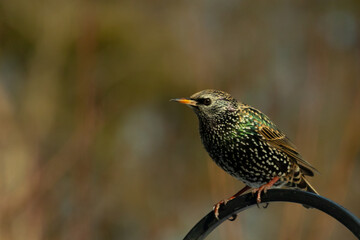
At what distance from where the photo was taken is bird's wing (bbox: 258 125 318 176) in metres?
3.85

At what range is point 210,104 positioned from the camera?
381 centimetres

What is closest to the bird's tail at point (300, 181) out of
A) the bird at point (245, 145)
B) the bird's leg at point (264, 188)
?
the bird at point (245, 145)

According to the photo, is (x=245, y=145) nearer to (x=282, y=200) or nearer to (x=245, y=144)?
(x=245, y=144)

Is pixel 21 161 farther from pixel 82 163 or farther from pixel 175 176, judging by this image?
pixel 82 163

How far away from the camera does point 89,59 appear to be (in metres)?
4.78

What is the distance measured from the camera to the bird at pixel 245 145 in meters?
3.68

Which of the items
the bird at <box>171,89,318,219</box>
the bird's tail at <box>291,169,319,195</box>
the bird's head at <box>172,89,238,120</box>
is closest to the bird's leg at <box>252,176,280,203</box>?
the bird at <box>171,89,318,219</box>

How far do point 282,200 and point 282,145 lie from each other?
3.91 ft

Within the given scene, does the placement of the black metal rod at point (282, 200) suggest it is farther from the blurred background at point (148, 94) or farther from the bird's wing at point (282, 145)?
the blurred background at point (148, 94)

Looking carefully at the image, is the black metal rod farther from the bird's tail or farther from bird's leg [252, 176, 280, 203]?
the bird's tail

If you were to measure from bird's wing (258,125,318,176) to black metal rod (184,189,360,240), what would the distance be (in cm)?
79

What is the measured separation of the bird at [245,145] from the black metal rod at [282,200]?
561 millimetres

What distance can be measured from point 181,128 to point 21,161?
4.23 metres

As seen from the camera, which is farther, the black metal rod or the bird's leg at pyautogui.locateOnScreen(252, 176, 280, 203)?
the bird's leg at pyautogui.locateOnScreen(252, 176, 280, 203)
